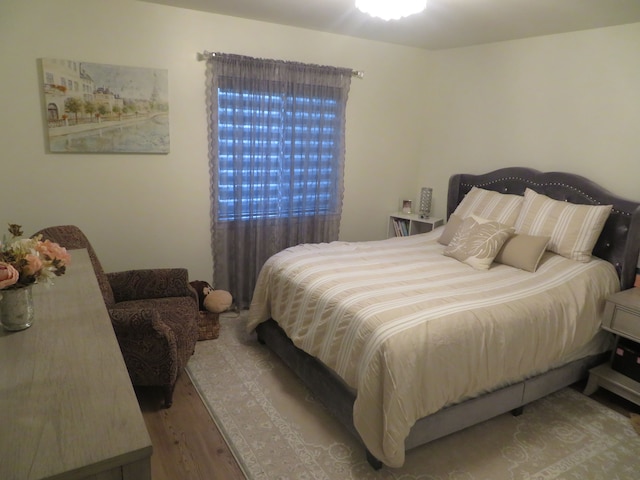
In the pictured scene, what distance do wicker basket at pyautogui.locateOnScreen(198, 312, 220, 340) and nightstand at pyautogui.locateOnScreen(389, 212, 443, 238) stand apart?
2153mm

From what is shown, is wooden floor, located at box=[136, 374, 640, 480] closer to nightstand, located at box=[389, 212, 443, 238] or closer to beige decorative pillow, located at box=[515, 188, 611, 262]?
beige decorative pillow, located at box=[515, 188, 611, 262]

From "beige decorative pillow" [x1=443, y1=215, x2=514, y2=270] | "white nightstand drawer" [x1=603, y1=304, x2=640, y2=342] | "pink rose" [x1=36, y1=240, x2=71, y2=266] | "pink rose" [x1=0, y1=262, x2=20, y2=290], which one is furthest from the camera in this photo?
"beige decorative pillow" [x1=443, y1=215, x2=514, y2=270]

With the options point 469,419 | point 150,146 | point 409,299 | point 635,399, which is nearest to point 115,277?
point 150,146

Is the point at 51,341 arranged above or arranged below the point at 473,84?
below

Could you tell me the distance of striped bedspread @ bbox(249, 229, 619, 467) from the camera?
1870 mm

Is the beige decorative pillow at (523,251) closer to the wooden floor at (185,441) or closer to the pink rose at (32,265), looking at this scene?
the wooden floor at (185,441)

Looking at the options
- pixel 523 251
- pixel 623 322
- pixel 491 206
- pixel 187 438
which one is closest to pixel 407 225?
pixel 491 206

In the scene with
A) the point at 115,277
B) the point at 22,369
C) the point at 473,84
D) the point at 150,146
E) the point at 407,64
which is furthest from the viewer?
the point at 407,64

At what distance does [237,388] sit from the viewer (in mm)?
2596

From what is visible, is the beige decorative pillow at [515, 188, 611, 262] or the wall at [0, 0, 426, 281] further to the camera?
the beige decorative pillow at [515, 188, 611, 262]

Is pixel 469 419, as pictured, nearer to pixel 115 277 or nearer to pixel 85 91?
pixel 115 277

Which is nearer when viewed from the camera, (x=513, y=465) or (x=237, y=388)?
(x=513, y=465)

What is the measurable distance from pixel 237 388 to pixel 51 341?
4.71 feet

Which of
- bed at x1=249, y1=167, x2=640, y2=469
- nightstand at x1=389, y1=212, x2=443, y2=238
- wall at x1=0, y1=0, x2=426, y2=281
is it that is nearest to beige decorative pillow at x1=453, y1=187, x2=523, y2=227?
bed at x1=249, y1=167, x2=640, y2=469
